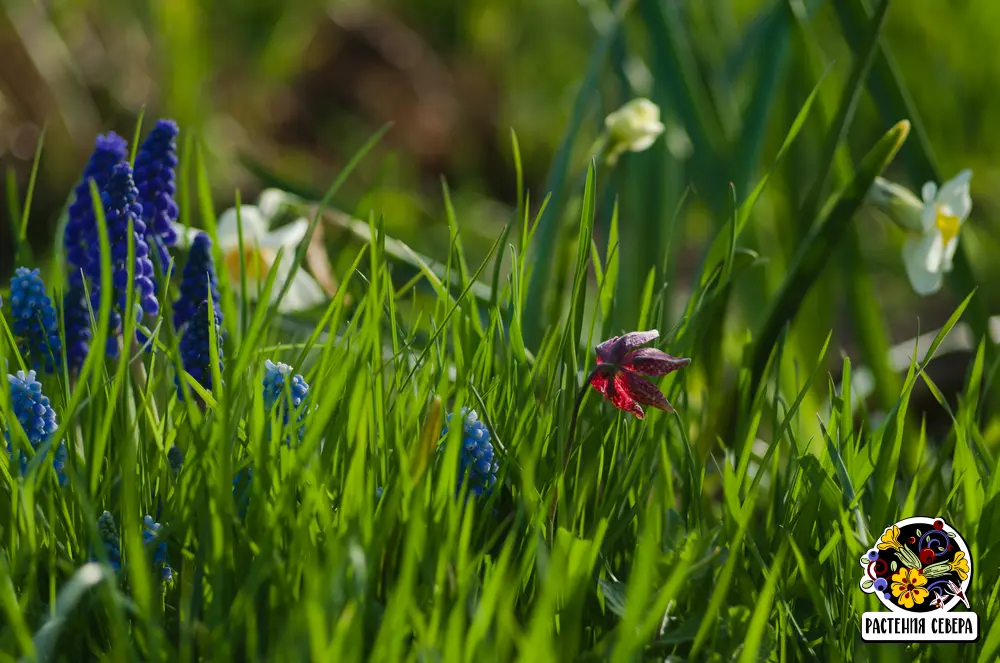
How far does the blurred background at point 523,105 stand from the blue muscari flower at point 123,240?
0.19m

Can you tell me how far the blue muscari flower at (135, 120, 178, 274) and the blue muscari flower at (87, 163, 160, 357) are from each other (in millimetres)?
40

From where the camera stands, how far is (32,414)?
32.2 inches

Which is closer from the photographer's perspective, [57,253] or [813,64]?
[57,253]

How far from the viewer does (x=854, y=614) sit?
78 cm

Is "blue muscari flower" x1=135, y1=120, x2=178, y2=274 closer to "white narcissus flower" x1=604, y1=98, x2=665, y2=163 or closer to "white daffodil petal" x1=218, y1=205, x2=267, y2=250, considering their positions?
"white daffodil petal" x1=218, y1=205, x2=267, y2=250

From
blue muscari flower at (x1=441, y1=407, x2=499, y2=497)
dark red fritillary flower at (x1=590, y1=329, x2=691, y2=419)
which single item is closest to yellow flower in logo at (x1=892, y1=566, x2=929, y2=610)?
dark red fritillary flower at (x1=590, y1=329, x2=691, y2=419)

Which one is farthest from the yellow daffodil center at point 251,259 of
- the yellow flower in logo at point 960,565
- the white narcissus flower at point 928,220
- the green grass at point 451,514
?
the yellow flower in logo at point 960,565

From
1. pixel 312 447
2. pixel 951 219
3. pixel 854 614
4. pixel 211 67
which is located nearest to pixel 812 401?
pixel 951 219

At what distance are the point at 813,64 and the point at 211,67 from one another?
10.2ft

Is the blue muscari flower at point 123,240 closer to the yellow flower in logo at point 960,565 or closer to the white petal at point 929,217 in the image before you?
the yellow flower in logo at point 960,565

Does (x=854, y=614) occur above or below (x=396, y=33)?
below

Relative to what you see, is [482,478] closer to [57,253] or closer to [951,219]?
[57,253]

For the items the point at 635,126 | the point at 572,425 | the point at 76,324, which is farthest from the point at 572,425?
the point at 635,126

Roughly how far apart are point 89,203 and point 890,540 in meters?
0.80
